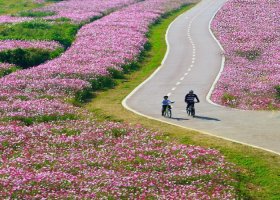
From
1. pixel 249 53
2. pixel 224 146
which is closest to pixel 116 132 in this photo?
pixel 224 146

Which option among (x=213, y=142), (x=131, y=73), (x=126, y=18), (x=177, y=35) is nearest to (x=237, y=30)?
(x=177, y=35)

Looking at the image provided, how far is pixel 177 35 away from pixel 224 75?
26062 millimetres

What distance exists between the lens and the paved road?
29108 millimetres

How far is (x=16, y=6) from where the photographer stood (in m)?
96.9

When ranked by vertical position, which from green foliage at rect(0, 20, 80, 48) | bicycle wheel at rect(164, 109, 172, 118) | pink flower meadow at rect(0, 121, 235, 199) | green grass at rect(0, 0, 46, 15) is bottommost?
pink flower meadow at rect(0, 121, 235, 199)

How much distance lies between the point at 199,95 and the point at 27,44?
21.4 m

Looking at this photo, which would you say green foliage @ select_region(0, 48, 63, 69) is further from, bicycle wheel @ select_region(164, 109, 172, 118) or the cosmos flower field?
bicycle wheel @ select_region(164, 109, 172, 118)

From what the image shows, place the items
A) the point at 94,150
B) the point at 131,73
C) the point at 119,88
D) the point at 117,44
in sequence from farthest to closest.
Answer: the point at 117,44, the point at 131,73, the point at 119,88, the point at 94,150

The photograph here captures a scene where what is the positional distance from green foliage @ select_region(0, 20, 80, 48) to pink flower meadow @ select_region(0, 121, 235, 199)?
30383 millimetres

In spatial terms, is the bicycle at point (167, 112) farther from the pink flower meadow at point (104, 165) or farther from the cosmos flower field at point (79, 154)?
the pink flower meadow at point (104, 165)

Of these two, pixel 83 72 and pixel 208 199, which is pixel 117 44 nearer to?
pixel 83 72

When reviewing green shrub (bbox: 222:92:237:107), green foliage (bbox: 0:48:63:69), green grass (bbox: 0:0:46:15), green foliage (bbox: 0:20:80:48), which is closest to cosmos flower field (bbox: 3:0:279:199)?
green shrub (bbox: 222:92:237:107)

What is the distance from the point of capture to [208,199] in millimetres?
20594

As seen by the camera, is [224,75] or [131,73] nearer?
[224,75]
